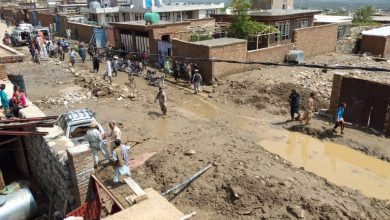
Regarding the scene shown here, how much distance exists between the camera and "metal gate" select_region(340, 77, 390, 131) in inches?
547

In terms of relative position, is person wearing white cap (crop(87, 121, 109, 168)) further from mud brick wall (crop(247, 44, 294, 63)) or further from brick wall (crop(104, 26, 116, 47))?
brick wall (crop(104, 26, 116, 47))

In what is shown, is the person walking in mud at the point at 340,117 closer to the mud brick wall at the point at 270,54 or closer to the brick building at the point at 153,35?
the mud brick wall at the point at 270,54

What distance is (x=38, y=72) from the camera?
23.5m

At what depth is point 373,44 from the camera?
28281 millimetres

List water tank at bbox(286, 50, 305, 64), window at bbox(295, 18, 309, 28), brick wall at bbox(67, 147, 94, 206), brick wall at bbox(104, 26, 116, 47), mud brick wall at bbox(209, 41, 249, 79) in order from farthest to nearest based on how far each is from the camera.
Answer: brick wall at bbox(104, 26, 116, 47) < window at bbox(295, 18, 309, 28) < water tank at bbox(286, 50, 305, 64) < mud brick wall at bbox(209, 41, 249, 79) < brick wall at bbox(67, 147, 94, 206)

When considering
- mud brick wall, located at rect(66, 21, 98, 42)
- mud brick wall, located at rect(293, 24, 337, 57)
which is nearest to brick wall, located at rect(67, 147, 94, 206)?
mud brick wall, located at rect(293, 24, 337, 57)

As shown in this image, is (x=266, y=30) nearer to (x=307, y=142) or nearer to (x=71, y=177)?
(x=307, y=142)

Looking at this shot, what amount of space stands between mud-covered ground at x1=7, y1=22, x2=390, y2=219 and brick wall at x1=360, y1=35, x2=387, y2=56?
10.2 m

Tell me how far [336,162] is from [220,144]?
428 centimetres

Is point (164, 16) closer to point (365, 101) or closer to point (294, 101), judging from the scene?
point (294, 101)

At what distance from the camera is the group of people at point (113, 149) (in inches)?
360

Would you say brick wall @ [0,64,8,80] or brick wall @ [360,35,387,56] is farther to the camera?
brick wall @ [360,35,387,56]

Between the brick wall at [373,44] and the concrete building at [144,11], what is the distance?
1772 cm

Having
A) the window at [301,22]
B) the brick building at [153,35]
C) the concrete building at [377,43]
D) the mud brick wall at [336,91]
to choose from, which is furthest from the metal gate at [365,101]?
the window at [301,22]
